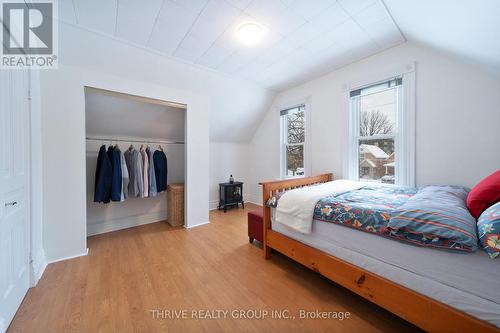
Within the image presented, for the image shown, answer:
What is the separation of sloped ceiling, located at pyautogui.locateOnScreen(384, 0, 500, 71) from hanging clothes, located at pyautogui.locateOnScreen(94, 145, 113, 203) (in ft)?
11.9

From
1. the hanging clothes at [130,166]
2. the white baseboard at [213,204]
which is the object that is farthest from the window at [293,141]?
the hanging clothes at [130,166]

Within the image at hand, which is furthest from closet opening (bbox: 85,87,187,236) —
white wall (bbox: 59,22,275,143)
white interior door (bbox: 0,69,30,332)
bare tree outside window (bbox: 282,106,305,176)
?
bare tree outside window (bbox: 282,106,305,176)

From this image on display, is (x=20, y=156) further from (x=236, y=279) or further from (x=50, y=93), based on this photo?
(x=236, y=279)

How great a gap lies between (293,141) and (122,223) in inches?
133

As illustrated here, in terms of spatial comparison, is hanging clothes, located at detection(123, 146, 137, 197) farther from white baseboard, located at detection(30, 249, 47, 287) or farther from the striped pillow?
the striped pillow

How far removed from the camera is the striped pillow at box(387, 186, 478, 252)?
97 cm

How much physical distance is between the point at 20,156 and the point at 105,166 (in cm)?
113

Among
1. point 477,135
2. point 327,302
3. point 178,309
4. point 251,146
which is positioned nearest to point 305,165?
point 251,146

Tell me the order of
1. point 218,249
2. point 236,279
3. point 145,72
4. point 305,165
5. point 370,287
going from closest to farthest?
point 370,287 → point 236,279 → point 218,249 → point 145,72 → point 305,165

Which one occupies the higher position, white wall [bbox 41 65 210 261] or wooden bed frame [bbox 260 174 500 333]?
white wall [bbox 41 65 210 261]

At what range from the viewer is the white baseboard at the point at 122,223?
2.75 metres

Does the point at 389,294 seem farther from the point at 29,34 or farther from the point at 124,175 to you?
the point at 29,34

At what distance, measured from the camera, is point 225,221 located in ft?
11.0

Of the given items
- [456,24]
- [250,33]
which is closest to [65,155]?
[250,33]
